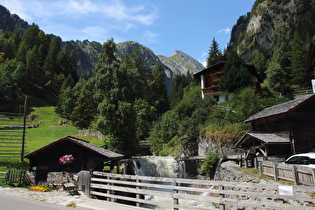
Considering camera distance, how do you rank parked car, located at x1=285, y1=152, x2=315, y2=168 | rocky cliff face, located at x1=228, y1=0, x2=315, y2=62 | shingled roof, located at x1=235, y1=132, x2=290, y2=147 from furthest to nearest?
rocky cliff face, located at x1=228, y1=0, x2=315, y2=62
shingled roof, located at x1=235, y1=132, x2=290, y2=147
parked car, located at x1=285, y1=152, x2=315, y2=168

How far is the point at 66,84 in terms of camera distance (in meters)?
84.0

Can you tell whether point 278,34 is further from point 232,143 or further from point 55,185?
point 55,185

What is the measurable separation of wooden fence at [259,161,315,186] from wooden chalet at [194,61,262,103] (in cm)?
2972

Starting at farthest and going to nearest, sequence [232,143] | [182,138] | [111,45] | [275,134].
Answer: [182,138]
[111,45]
[232,143]
[275,134]

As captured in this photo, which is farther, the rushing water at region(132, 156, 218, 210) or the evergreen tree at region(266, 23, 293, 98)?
the evergreen tree at region(266, 23, 293, 98)

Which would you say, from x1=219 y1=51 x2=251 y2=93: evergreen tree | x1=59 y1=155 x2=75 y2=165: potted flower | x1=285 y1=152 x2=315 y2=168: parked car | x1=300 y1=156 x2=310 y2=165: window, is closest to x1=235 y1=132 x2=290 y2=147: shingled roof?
x1=285 y1=152 x2=315 y2=168: parked car

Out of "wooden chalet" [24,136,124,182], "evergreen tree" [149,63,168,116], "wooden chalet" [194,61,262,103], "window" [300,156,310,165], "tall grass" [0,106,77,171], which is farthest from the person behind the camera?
"evergreen tree" [149,63,168,116]

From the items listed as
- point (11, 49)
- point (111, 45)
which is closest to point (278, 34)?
point (111, 45)

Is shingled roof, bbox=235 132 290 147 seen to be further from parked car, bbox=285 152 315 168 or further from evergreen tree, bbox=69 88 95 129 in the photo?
evergreen tree, bbox=69 88 95 129

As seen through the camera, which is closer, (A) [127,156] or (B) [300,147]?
(B) [300,147]

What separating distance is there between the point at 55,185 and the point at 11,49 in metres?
97.4

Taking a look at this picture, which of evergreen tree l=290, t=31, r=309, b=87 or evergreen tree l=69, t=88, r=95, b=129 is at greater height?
evergreen tree l=290, t=31, r=309, b=87

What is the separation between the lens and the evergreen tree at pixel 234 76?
4194cm

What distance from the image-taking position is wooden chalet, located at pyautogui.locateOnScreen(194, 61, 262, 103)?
150 feet
